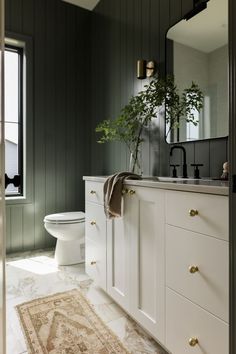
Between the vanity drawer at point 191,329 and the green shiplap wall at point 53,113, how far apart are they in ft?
6.78

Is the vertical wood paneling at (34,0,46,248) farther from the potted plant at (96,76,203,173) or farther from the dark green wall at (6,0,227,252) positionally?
the potted plant at (96,76,203,173)

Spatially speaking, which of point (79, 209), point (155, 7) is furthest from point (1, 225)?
point (79, 209)

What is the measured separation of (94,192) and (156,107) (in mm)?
829

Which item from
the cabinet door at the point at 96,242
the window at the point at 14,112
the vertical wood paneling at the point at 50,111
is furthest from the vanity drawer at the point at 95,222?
the window at the point at 14,112

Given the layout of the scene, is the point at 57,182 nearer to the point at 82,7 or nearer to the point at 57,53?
the point at 57,53

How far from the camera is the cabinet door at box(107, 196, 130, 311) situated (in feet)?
5.07

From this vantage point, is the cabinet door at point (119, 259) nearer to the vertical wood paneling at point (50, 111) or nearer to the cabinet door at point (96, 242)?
the cabinet door at point (96, 242)

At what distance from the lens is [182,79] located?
1840mm

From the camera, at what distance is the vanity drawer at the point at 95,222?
183 centimetres

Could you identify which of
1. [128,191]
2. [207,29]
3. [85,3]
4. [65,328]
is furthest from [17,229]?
[85,3]

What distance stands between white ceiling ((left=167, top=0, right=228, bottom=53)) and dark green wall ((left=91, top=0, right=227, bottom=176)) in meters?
0.12

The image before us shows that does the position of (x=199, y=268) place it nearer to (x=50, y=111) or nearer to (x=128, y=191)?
(x=128, y=191)

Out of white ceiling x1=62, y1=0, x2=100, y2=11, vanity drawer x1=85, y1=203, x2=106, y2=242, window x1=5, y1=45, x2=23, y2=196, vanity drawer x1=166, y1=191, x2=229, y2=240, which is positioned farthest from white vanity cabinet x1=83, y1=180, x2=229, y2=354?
white ceiling x1=62, y1=0, x2=100, y2=11

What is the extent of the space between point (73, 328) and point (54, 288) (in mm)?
562
